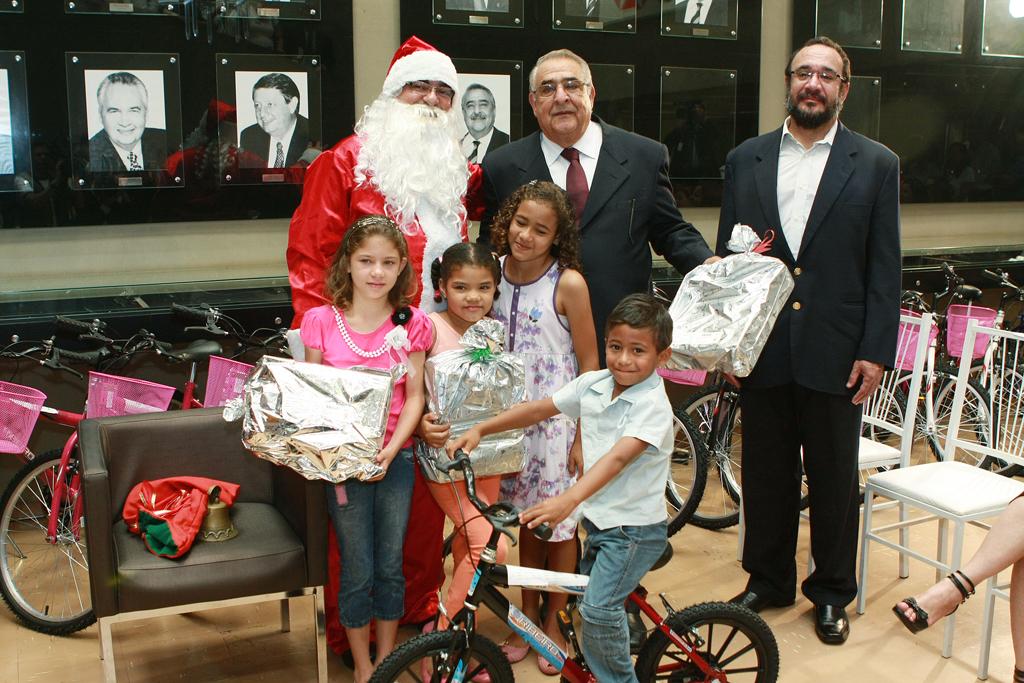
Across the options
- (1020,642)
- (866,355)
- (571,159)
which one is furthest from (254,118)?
(1020,642)

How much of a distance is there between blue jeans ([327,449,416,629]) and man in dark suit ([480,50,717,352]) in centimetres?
84

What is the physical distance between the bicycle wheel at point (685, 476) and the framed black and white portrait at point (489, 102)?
5.39 feet

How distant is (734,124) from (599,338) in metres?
2.77

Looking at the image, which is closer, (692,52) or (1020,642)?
(1020,642)

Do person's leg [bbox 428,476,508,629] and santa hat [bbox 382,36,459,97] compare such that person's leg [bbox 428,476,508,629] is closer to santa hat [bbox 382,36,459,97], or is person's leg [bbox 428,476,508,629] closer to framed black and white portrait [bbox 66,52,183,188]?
santa hat [bbox 382,36,459,97]

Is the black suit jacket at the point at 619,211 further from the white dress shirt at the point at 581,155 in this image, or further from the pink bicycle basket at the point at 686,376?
the pink bicycle basket at the point at 686,376

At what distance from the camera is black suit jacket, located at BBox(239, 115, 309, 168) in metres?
4.55

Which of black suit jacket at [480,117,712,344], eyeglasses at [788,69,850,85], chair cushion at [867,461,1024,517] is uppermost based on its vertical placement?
eyeglasses at [788,69,850,85]

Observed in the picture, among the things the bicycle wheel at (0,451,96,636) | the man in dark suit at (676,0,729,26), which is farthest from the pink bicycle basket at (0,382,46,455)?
the man in dark suit at (676,0,729,26)

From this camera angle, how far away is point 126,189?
4398 mm

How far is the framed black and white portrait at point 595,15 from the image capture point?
16.6 feet

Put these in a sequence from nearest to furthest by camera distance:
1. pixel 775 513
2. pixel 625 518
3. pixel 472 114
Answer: pixel 625 518 → pixel 775 513 → pixel 472 114

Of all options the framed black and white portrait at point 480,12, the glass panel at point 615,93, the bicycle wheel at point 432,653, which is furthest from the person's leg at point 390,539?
the glass panel at point 615,93

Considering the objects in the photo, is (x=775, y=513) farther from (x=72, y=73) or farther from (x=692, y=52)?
(x=72, y=73)
